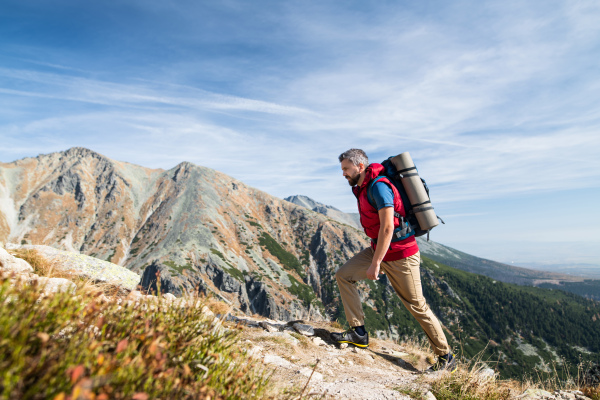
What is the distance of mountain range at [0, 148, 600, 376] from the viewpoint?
139000mm

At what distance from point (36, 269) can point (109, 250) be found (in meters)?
174

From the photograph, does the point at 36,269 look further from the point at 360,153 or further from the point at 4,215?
the point at 4,215

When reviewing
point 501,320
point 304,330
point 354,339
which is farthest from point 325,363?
point 501,320

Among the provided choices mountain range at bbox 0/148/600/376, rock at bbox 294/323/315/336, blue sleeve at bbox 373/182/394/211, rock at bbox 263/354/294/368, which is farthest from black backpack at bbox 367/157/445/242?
mountain range at bbox 0/148/600/376

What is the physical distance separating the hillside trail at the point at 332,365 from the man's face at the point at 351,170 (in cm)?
348

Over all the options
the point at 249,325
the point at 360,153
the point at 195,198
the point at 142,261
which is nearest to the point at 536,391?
the point at 360,153

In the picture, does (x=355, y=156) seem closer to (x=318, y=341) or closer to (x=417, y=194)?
(x=417, y=194)

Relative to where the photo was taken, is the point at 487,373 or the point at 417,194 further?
the point at 417,194

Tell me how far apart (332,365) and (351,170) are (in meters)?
3.81

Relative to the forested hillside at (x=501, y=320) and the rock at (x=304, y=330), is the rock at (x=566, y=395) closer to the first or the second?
the rock at (x=304, y=330)

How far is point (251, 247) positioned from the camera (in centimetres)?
15625

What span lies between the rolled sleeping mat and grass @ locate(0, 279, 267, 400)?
4399 mm

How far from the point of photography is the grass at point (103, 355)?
1690mm

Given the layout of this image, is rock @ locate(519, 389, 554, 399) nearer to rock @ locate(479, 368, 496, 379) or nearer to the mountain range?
rock @ locate(479, 368, 496, 379)
